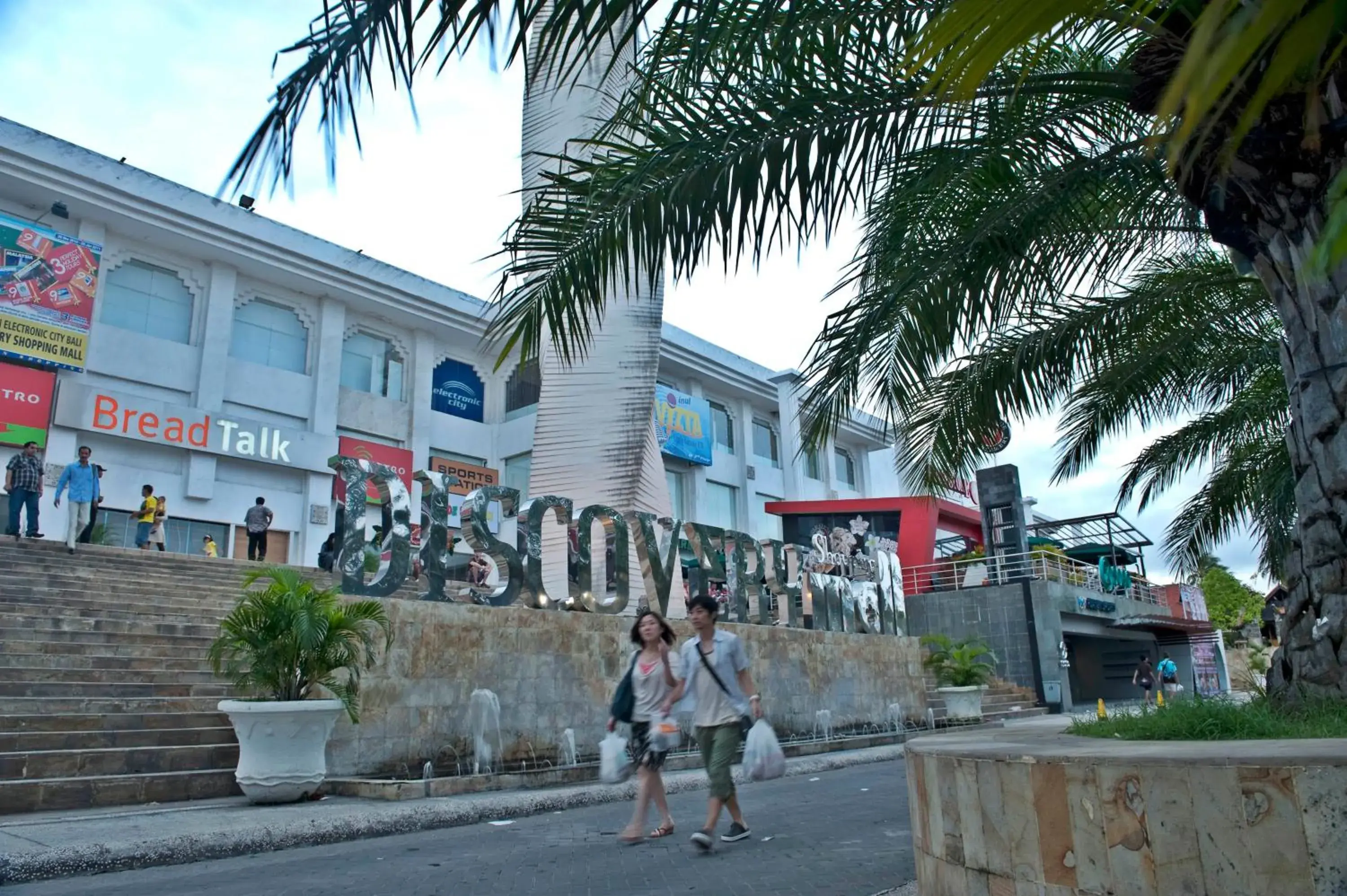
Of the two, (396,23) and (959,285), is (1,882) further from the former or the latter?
(959,285)

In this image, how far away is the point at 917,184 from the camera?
629cm

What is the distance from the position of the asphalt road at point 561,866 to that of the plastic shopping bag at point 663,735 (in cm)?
61

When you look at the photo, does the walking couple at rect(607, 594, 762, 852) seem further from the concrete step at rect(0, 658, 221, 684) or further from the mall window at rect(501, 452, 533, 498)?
the mall window at rect(501, 452, 533, 498)

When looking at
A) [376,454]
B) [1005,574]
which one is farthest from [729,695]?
[1005,574]

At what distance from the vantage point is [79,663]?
989 centimetres

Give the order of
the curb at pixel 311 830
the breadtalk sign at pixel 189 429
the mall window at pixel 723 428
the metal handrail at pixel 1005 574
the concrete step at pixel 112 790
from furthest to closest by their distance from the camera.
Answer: the mall window at pixel 723 428 → the metal handrail at pixel 1005 574 → the breadtalk sign at pixel 189 429 → the concrete step at pixel 112 790 → the curb at pixel 311 830

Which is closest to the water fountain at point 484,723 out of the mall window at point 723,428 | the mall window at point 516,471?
the mall window at point 516,471

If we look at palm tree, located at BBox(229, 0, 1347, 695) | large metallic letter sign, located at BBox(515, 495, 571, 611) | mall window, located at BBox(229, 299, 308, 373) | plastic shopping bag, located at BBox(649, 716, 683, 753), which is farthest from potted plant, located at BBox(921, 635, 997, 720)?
mall window, located at BBox(229, 299, 308, 373)

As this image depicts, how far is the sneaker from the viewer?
6379mm

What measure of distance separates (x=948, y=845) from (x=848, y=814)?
4384 mm

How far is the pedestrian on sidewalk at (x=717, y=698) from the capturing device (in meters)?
6.16

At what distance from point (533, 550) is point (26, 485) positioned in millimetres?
8093

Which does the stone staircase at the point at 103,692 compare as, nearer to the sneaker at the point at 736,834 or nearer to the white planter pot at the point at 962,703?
the sneaker at the point at 736,834

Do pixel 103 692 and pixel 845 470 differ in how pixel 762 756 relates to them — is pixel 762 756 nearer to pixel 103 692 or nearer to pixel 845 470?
pixel 103 692
